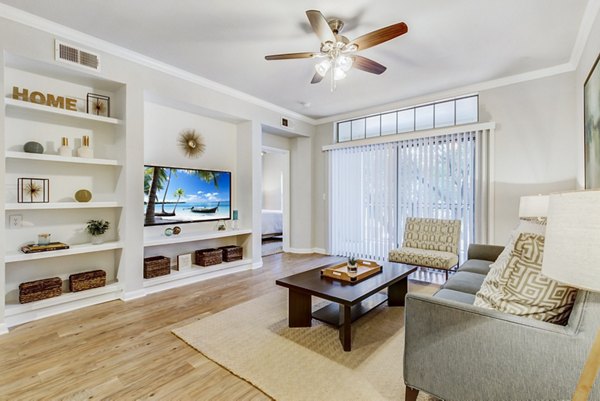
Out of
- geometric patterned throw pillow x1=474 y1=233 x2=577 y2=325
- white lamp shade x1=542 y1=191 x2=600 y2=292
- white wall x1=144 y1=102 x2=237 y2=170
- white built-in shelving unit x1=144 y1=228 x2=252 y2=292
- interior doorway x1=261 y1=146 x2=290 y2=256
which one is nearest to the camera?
white lamp shade x1=542 y1=191 x2=600 y2=292

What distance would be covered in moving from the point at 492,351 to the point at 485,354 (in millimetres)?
35

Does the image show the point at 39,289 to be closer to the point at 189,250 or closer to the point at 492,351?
the point at 189,250

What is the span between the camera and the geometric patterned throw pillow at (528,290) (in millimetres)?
1266

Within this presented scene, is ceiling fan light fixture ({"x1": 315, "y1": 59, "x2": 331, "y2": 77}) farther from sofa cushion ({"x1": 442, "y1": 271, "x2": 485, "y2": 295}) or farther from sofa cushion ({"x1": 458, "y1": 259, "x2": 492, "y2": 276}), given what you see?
sofa cushion ({"x1": 458, "y1": 259, "x2": 492, "y2": 276})

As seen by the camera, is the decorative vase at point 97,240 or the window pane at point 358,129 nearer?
the decorative vase at point 97,240

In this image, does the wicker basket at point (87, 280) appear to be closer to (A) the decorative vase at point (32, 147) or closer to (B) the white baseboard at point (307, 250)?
(A) the decorative vase at point (32, 147)

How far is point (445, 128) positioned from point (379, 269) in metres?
2.57

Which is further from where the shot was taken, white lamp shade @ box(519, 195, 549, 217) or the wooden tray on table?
white lamp shade @ box(519, 195, 549, 217)

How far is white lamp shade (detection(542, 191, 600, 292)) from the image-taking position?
764mm

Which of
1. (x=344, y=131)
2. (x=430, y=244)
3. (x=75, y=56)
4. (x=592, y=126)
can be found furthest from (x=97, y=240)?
(x=592, y=126)

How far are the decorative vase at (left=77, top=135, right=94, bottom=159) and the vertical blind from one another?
152 inches

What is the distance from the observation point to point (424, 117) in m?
4.59

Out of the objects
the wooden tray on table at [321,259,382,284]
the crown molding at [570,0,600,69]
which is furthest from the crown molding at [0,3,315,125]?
the crown molding at [570,0,600,69]

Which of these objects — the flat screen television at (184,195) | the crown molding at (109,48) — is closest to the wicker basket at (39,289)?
the flat screen television at (184,195)
